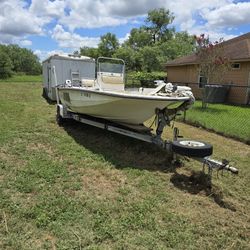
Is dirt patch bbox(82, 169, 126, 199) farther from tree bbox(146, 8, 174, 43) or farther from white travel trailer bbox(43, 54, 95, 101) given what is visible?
tree bbox(146, 8, 174, 43)

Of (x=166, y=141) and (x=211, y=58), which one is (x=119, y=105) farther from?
(x=211, y=58)

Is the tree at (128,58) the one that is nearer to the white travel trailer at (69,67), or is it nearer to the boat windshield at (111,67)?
the white travel trailer at (69,67)

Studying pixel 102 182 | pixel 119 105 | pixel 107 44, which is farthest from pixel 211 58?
pixel 107 44

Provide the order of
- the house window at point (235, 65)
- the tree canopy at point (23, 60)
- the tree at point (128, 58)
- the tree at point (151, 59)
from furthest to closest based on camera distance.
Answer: the tree canopy at point (23, 60), the tree at point (128, 58), the tree at point (151, 59), the house window at point (235, 65)

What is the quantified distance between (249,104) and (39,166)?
12.1m

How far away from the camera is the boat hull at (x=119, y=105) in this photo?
4.98 m

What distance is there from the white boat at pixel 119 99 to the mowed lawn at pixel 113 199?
0.73 metres

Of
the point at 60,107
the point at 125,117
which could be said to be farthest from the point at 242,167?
the point at 60,107

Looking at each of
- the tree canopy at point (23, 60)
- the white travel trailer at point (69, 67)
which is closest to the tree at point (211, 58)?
the white travel trailer at point (69, 67)

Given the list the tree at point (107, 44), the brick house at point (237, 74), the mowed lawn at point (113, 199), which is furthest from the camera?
the tree at point (107, 44)

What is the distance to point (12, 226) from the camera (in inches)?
118

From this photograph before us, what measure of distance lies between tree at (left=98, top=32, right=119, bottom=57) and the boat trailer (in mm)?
50639

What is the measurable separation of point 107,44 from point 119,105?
53.5 m

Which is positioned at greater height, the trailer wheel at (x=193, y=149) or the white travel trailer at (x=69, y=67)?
the white travel trailer at (x=69, y=67)
